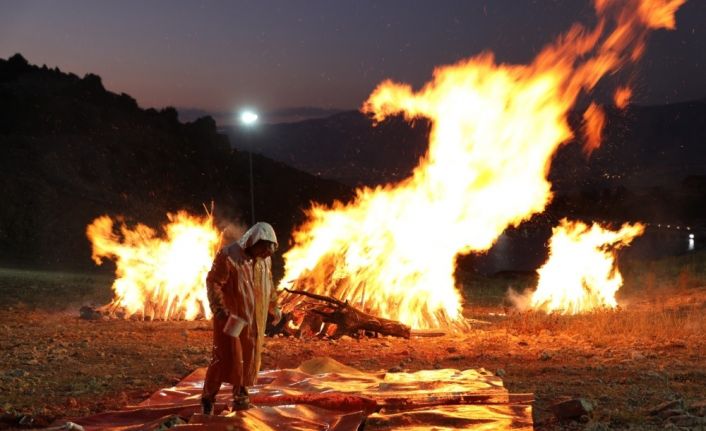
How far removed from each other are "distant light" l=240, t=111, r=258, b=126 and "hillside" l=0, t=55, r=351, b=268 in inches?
481

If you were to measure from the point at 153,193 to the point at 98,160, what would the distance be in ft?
12.9

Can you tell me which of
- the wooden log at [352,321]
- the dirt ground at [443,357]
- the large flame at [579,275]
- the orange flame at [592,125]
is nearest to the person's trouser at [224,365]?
the dirt ground at [443,357]

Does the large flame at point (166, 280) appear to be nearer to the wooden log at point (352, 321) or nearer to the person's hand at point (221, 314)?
the wooden log at point (352, 321)

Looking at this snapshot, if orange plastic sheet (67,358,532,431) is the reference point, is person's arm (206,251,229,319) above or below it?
above

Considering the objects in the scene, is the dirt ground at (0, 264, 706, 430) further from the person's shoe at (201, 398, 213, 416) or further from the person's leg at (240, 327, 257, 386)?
the person's leg at (240, 327, 257, 386)

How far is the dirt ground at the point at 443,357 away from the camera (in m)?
7.87

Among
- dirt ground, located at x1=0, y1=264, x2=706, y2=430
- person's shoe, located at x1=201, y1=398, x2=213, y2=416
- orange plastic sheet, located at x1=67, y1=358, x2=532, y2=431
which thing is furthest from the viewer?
dirt ground, located at x1=0, y1=264, x2=706, y2=430

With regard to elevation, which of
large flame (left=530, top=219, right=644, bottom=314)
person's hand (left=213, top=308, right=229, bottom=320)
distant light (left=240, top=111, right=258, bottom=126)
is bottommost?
person's hand (left=213, top=308, right=229, bottom=320)

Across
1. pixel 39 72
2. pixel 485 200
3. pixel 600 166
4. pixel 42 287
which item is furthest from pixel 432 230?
pixel 600 166

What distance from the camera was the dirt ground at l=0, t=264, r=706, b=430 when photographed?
25.8ft

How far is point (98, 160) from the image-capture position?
47.2 meters

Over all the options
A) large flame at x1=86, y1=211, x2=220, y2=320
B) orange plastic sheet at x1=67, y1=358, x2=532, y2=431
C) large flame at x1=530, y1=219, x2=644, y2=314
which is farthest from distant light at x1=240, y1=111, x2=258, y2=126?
orange plastic sheet at x1=67, y1=358, x2=532, y2=431

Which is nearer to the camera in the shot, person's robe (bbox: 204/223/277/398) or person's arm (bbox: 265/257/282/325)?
person's robe (bbox: 204/223/277/398)

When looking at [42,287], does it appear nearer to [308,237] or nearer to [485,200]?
[308,237]
